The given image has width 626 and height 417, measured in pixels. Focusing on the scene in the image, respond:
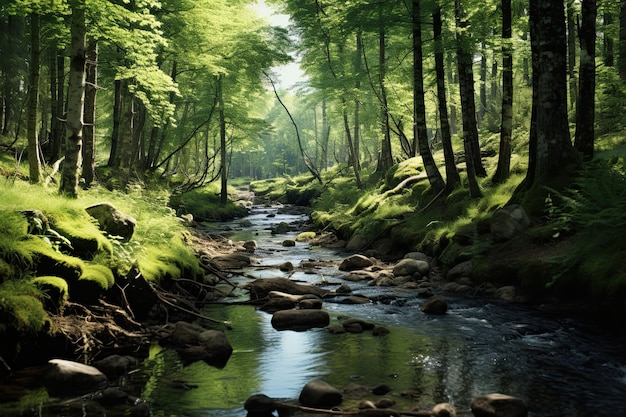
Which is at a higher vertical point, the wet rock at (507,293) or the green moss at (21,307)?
the green moss at (21,307)

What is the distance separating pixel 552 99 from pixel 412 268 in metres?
5.02

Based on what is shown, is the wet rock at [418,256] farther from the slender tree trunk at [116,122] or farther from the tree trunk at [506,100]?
the slender tree trunk at [116,122]

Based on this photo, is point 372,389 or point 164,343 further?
point 164,343

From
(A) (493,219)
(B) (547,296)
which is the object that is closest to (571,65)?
(A) (493,219)

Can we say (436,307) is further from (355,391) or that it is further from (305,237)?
(305,237)

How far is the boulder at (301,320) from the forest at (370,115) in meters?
2.54

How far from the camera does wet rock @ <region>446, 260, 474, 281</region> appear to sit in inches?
452

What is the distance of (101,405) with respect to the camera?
5109mm

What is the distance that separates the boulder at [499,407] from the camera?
4.75 m

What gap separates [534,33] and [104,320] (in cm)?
1252

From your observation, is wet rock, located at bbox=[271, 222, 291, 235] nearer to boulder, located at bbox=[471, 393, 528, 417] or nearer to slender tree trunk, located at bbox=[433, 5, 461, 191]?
slender tree trunk, located at bbox=[433, 5, 461, 191]

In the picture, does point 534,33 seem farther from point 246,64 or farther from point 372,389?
point 246,64

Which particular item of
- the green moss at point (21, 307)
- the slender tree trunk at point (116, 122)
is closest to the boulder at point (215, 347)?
the green moss at point (21, 307)

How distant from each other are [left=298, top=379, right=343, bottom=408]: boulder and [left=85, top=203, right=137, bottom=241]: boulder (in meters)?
5.22
